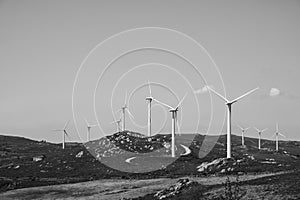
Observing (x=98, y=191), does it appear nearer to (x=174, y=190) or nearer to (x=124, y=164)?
(x=174, y=190)

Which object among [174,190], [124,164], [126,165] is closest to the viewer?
[174,190]

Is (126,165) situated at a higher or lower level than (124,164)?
lower

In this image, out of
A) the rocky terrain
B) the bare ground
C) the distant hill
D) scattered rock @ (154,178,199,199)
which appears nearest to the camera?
scattered rock @ (154,178,199,199)

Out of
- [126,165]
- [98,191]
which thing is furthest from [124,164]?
[98,191]

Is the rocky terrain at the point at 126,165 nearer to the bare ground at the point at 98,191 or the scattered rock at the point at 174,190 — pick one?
the bare ground at the point at 98,191

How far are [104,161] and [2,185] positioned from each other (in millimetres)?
40514

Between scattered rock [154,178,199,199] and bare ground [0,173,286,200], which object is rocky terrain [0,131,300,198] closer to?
bare ground [0,173,286,200]

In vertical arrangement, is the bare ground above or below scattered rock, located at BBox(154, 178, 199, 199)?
below

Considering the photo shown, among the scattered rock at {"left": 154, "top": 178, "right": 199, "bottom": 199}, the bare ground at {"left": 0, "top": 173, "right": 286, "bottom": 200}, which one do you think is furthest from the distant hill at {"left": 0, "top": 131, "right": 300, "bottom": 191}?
the scattered rock at {"left": 154, "top": 178, "right": 199, "bottom": 199}

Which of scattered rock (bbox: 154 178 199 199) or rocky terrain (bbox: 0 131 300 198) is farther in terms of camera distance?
rocky terrain (bbox: 0 131 300 198)

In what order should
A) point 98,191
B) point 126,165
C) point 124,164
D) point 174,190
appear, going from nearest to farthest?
point 174,190
point 98,191
point 126,165
point 124,164

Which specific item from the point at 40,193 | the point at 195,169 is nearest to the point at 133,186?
the point at 40,193

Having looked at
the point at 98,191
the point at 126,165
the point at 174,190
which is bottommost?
the point at 98,191

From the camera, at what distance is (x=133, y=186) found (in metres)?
76.9
